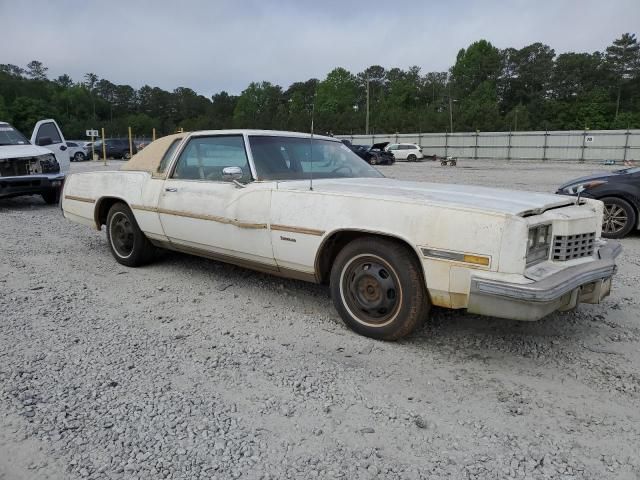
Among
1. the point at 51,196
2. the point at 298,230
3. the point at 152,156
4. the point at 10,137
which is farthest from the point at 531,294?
the point at 10,137

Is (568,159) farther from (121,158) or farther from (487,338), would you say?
(487,338)

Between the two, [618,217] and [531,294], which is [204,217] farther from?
[618,217]

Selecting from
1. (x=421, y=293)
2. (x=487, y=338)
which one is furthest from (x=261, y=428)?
(x=487, y=338)

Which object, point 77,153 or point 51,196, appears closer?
point 51,196

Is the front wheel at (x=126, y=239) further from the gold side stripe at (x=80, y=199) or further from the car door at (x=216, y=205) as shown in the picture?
the car door at (x=216, y=205)

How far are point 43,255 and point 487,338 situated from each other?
204 inches

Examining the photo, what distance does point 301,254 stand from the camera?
3.75m

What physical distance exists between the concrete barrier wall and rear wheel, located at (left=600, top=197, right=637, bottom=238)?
110 feet

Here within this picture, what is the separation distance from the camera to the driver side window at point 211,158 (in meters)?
4.42

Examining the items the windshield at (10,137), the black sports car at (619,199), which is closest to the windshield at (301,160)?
the black sports car at (619,199)

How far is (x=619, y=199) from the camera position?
737 cm

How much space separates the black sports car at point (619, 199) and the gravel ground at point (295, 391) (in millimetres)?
3245

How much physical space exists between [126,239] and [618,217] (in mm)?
6810

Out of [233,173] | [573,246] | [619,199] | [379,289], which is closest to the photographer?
[573,246]
